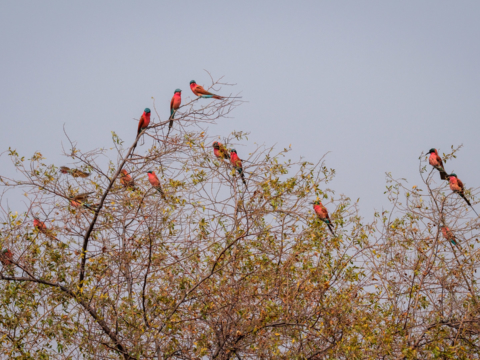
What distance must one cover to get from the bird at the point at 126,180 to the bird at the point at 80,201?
0.50m

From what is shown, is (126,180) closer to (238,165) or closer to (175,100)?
(238,165)

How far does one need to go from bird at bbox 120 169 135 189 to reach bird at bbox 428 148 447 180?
4771mm

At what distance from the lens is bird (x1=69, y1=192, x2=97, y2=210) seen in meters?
6.30

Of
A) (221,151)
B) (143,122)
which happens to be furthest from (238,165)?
(143,122)

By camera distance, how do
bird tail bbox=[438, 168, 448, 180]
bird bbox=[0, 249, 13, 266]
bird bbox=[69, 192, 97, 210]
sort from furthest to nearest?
bird tail bbox=[438, 168, 448, 180]
bird bbox=[69, 192, 97, 210]
bird bbox=[0, 249, 13, 266]

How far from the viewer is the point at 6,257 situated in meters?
6.18

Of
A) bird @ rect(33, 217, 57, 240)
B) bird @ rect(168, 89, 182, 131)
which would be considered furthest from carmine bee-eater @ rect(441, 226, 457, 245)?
bird @ rect(33, 217, 57, 240)

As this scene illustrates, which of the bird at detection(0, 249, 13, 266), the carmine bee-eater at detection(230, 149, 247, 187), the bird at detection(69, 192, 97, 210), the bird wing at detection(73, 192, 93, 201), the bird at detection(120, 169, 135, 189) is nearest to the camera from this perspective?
the bird at detection(0, 249, 13, 266)

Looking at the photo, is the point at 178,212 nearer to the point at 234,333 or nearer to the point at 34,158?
the point at 234,333

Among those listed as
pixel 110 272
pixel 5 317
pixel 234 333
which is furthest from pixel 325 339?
pixel 5 317

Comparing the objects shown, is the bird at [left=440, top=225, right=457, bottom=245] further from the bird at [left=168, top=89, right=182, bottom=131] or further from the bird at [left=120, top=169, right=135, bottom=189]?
the bird at [left=168, top=89, right=182, bottom=131]

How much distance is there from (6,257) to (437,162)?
6.65 m

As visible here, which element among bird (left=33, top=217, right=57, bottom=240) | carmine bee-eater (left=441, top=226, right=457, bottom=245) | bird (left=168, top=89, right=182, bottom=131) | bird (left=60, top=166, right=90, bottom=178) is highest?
bird (left=168, top=89, right=182, bottom=131)

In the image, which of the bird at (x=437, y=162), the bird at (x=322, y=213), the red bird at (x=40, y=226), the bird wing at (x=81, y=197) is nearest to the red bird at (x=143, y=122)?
the bird wing at (x=81, y=197)
